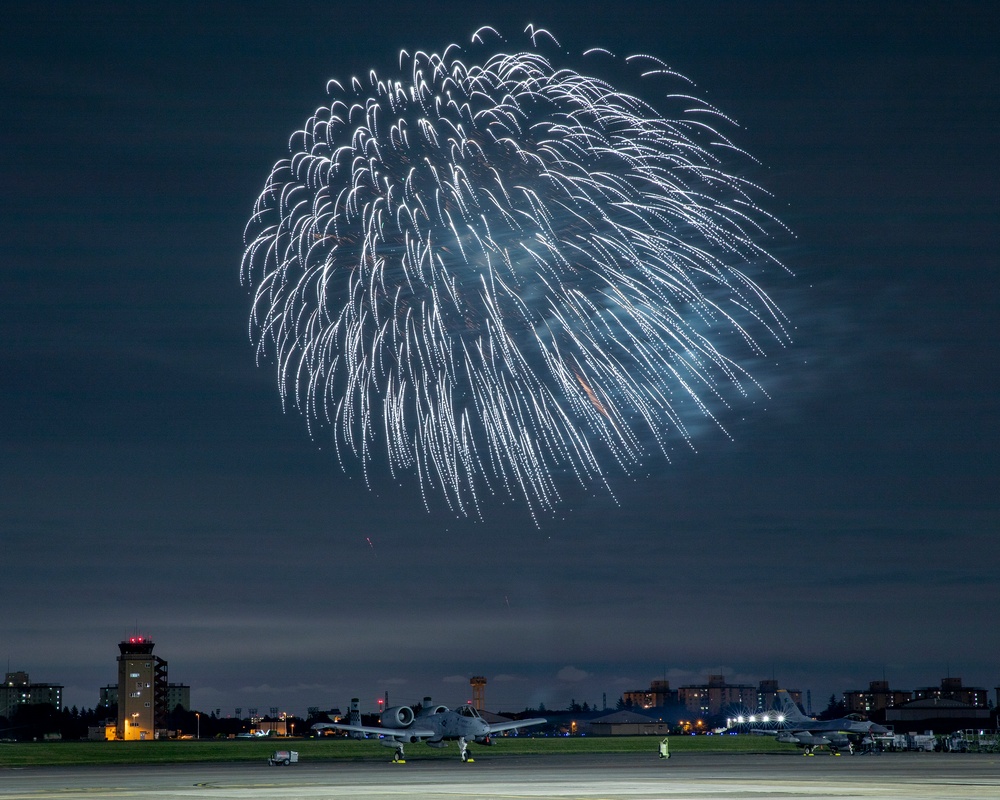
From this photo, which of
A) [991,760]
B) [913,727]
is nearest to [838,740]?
[991,760]

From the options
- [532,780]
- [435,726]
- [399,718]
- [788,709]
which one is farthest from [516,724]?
[788,709]

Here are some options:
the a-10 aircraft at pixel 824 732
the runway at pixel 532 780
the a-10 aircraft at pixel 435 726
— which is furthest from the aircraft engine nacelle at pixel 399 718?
the a-10 aircraft at pixel 824 732

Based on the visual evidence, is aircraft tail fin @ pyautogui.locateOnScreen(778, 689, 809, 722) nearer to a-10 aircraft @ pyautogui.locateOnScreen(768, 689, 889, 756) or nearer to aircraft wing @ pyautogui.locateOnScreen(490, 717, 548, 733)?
a-10 aircraft @ pyautogui.locateOnScreen(768, 689, 889, 756)

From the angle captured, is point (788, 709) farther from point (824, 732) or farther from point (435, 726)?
point (435, 726)

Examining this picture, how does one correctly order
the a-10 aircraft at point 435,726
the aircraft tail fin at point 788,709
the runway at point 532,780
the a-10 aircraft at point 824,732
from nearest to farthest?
the runway at point 532,780, the a-10 aircraft at point 435,726, the a-10 aircraft at point 824,732, the aircraft tail fin at point 788,709

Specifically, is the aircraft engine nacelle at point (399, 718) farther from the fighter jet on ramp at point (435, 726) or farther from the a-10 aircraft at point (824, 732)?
the a-10 aircraft at point (824, 732)

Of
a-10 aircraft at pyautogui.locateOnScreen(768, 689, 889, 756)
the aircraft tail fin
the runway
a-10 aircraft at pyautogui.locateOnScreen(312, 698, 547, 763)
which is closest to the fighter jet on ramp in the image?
a-10 aircraft at pyautogui.locateOnScreen(312, 698, 547, 763)

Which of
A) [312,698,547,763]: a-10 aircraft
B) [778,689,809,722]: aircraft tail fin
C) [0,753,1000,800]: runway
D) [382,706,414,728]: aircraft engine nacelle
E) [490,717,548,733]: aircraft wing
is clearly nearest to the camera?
[0,753,1000,800]: runway
